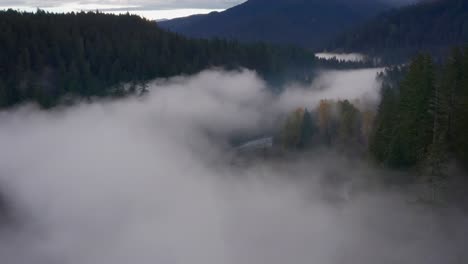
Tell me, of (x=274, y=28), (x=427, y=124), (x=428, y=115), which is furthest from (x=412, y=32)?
(x=427, y=124)

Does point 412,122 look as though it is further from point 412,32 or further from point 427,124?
point 412,32

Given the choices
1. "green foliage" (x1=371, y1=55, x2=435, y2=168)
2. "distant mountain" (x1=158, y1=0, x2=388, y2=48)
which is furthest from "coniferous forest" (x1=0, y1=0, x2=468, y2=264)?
"distant mountain" (x1=158, y1=0, x2=388, y2=48)

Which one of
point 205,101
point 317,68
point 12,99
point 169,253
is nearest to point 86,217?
point 169,253

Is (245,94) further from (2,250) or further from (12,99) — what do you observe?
(2,250)

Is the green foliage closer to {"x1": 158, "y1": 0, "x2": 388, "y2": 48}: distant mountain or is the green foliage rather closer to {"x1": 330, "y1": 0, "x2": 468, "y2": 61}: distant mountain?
{"x1": 330, "y1": 0, "x2": 468, "y2": 61}: distant mountain

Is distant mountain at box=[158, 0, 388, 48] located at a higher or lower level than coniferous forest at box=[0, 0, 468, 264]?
higher

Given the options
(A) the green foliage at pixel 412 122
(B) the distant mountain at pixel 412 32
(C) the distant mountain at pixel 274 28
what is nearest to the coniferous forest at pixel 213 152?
(A) the green foliage at pixel 412 122

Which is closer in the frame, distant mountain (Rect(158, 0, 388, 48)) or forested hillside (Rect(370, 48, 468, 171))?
forested hillside (Rect(370, 48, 468, 171))

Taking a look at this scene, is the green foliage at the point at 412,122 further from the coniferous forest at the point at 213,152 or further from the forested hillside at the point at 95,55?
the forested hillside at the point at 95,55
